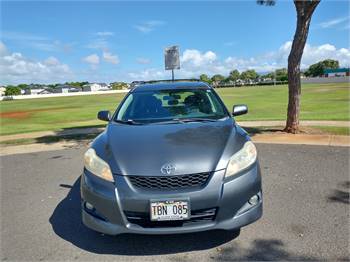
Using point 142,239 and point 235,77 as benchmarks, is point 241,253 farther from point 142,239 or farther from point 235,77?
point 235,77

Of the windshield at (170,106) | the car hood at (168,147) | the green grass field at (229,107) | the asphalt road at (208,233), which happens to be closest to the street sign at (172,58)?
the green grass field at (229,107)

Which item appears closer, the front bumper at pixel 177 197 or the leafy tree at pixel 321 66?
the front bumper at pixel 177 197

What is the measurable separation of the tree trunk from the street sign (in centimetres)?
820

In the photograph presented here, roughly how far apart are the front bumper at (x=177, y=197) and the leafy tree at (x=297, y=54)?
22.8 feet

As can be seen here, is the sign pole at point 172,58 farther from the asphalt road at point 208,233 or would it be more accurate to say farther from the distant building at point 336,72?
the distant building at point 336,72

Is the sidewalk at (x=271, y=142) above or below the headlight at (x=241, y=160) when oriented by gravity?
below

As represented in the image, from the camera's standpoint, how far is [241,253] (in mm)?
3385

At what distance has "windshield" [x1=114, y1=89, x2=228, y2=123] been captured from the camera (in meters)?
4.64

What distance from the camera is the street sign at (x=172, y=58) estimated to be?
1727 cm

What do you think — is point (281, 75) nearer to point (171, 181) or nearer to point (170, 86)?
point (170, 86)

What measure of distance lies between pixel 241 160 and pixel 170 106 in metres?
1.76

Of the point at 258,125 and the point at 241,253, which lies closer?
the point at 241,253

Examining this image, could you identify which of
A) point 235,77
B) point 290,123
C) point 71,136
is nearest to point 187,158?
point 290,123

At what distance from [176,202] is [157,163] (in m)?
0.41
